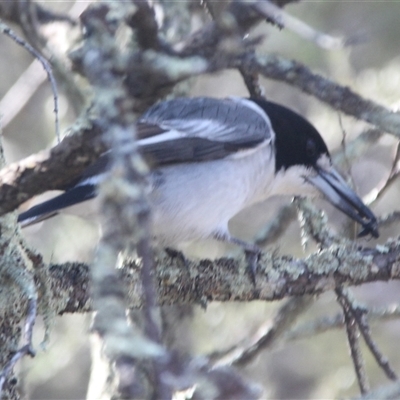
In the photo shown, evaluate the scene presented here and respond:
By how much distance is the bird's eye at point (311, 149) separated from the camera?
2.97 metres

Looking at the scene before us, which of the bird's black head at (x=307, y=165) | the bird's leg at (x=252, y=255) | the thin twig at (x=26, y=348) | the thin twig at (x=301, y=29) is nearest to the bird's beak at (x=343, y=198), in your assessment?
the bird's black head at (x=307, y=165)

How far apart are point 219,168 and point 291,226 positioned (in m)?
2.14

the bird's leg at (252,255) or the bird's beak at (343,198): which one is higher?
the bird's leg at (252,255)

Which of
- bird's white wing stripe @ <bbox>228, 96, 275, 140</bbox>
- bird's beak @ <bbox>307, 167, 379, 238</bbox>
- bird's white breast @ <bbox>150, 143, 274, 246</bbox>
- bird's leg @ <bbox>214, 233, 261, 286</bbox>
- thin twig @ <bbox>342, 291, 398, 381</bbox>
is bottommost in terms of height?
thin twig @ <bbox>342, 291, 398, 381</bbox>

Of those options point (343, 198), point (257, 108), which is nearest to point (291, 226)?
point (257, 108)

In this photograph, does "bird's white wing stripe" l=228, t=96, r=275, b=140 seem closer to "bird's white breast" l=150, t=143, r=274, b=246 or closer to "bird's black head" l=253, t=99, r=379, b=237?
"bird's black head" l=253, t=99, r=379, b=237

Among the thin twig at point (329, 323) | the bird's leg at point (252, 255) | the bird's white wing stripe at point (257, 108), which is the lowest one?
the thin twig at point (329, 323)

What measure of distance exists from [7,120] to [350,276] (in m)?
2.05

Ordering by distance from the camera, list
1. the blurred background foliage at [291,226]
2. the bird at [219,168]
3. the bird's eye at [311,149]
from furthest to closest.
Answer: the blurred background foliage at [291,226] → the bird's eye at [311,149] → the bird at [219,168]

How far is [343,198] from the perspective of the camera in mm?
2885

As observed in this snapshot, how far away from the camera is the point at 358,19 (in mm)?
5340

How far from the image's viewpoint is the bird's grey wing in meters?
2.66

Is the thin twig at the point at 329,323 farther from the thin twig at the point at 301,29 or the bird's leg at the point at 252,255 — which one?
the thin twig at the point at 301,29

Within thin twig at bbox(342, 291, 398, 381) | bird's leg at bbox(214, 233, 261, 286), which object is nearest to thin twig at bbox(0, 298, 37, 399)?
bird's leg at bbox(214, 233, 261, 286)
